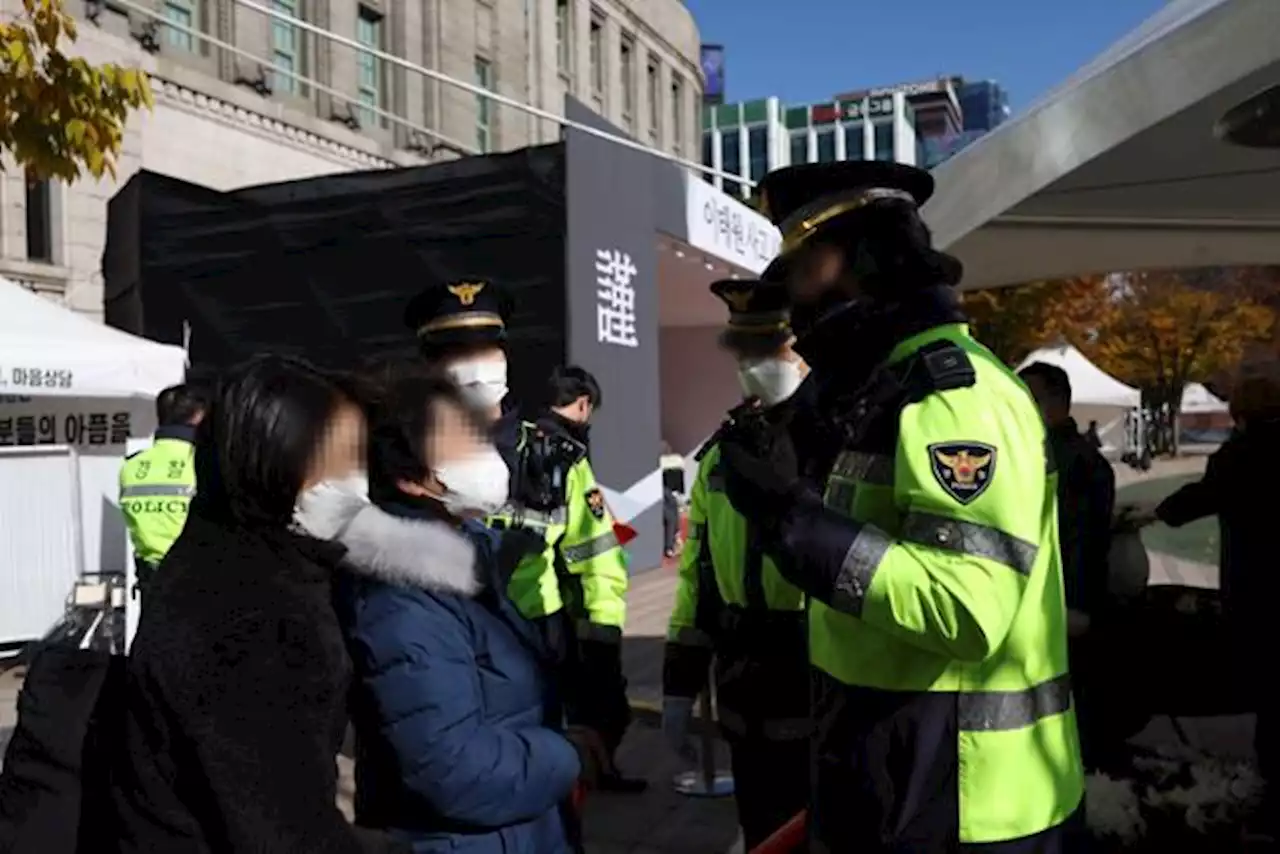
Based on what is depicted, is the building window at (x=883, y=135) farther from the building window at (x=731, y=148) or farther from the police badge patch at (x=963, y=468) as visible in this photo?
the police badge patch at (x=963, y=468)

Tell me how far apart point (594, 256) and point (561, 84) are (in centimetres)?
1996

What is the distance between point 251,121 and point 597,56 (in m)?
16.3

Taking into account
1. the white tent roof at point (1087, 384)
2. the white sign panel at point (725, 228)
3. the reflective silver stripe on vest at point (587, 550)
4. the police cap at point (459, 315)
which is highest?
the white sign panel at point (725, 228)

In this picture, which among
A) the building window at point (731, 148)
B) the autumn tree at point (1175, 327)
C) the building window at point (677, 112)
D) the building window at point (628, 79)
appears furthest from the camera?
the building window at point (731, 148)

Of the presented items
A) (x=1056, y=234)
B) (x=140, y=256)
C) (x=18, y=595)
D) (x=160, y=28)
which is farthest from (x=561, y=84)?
(x=1056, y=234)

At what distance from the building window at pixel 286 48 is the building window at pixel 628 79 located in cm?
1479

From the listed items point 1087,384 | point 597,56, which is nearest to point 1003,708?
point 1087,384

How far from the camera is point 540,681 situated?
6.80 feet

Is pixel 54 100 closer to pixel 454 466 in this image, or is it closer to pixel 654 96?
pixel 454 466

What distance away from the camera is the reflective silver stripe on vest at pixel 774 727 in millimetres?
2961

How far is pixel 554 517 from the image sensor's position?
11.7ft

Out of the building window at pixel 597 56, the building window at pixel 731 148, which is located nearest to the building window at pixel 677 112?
the building window at pixel 597 56

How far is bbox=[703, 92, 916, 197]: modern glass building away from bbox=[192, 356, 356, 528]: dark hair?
88.7 meters

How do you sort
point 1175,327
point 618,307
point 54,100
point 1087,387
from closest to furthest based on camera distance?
1. point 54,100
2. point 618,307
3. point 1087,387
4. point 1175,327
